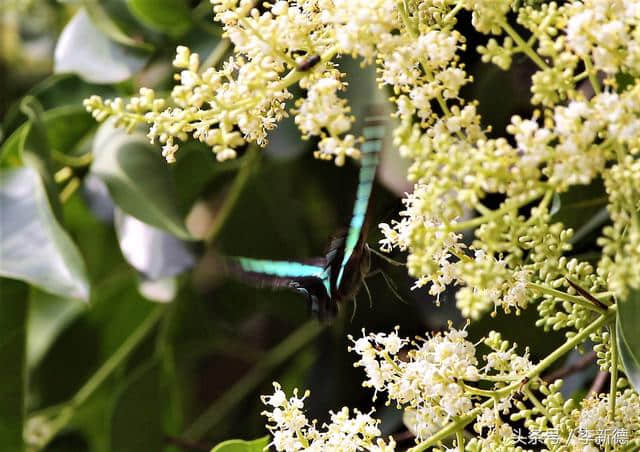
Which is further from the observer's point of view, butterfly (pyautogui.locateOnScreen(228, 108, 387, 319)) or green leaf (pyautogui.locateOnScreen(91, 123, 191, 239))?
green leaf (pyautogui.locateOnScreen(91, 123, 191, 239))

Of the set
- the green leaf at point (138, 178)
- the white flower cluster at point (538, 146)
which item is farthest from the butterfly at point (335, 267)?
the green leaf at point (138, 178)

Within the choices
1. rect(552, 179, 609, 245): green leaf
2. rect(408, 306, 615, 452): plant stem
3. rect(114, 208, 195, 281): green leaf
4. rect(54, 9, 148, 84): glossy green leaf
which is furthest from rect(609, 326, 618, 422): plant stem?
rect(54, 9, 148, 84): glossy green leaf

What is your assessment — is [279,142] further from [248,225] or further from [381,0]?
[381,0]

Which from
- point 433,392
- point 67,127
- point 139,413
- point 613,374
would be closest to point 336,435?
point 433,392

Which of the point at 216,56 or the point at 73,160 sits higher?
the point at 216,56

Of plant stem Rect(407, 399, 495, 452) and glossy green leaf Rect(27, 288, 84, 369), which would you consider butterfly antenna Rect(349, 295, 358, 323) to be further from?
glossy green leaf Rect(27, 288, 84, 369)

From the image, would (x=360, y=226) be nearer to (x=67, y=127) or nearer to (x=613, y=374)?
(x=613, y=374)
